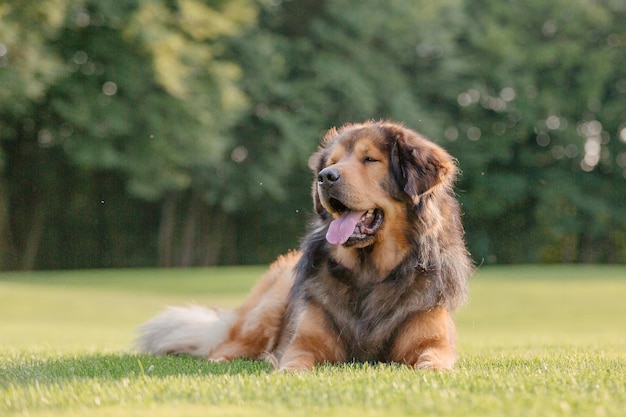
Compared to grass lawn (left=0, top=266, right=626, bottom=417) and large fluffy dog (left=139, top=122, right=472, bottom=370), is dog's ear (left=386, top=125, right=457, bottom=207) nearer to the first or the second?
large fluffy dog (left=139, top=122, right=472, bottom=370)

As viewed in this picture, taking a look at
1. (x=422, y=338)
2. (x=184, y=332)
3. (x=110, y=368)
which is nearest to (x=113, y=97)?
(x=184, y=332)

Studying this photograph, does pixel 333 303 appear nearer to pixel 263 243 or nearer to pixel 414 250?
pixel 414 250

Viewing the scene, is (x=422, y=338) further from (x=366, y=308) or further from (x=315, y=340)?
(x=315, y=340)

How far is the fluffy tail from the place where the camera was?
6621mm

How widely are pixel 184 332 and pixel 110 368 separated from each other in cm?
163

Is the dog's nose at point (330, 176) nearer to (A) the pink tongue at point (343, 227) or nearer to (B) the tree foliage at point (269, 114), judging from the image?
(A) the pink tongue at point (343, 227)

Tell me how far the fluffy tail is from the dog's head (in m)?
1.81

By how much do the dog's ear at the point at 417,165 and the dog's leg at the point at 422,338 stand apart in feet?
2.50

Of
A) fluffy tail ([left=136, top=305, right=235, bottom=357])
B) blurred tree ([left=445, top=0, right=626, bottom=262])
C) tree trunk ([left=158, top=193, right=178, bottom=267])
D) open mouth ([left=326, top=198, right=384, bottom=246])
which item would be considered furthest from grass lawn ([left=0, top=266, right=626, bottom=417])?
blurred tree ([left=445, top=0, right=626, bottom=262])

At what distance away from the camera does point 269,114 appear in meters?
30.1

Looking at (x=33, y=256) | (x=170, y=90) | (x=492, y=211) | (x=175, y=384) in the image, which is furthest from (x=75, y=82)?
(x=175, y=384)

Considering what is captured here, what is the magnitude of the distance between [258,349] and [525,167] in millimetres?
32766

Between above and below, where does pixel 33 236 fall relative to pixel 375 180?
below

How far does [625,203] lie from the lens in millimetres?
37188
